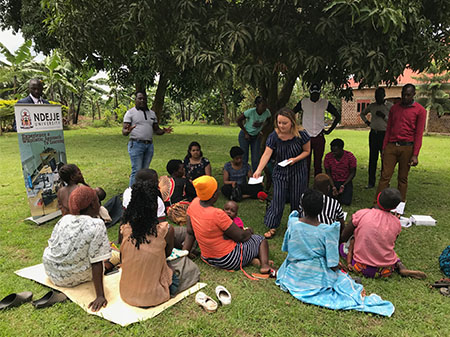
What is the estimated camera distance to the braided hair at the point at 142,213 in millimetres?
2707

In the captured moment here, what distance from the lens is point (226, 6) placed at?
14.9ft

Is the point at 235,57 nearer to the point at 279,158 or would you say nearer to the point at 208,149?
the point at 279,158

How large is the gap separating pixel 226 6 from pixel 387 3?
2.04 meters

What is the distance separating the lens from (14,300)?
2.89 m

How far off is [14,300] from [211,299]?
1730 millimetres

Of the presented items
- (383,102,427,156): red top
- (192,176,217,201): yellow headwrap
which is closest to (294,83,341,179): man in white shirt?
(383,102,427,156): red top

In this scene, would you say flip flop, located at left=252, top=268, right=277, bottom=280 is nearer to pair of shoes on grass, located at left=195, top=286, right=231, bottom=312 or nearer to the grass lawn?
the grass lawn

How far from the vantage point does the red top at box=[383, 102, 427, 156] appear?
5078mm

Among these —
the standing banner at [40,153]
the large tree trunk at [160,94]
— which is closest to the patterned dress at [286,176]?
the standing banner at [40,153]

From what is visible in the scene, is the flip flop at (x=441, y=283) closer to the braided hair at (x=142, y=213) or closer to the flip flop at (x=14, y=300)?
the braided hair at (x=142, y=213)

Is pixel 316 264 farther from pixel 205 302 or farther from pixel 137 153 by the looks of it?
pixel 137 153

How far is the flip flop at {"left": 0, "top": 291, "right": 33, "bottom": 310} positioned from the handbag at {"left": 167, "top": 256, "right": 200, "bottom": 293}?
4.23 feet

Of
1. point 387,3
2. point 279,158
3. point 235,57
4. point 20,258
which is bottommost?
point 20,258

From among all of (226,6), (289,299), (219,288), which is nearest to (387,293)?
(289,299)
